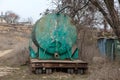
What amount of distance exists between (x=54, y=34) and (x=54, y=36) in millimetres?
91

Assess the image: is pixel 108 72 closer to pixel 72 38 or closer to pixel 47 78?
pixel 47 78

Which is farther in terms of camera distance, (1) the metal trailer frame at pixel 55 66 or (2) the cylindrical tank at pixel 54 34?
(2) the cylindrical tank at pixel 54 34

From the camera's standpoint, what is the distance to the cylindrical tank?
14.8 meters

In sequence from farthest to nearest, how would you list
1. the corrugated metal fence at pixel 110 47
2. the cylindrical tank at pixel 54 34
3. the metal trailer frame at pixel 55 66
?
the corrugated metal fence at pixel 110 47, the cylindrical tank at pixel 54 34, the metal trailer frame at pixel 55 66

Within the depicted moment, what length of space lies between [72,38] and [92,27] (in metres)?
4.41

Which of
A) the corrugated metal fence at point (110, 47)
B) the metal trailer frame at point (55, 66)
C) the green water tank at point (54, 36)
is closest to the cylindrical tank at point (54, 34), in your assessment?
the green water tank at point (54, 36)

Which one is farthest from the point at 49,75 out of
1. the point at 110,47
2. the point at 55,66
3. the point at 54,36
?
the point at 110,47

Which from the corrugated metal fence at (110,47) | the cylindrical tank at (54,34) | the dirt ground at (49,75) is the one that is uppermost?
the cylindrical tank at (54,34)

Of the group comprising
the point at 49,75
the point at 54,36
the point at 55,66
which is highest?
the point at 54,36

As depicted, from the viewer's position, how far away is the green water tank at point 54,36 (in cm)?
1478

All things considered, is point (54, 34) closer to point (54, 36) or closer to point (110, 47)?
point (54, 36)

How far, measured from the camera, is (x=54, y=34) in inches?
586

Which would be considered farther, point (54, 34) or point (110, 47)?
point (110, 47)

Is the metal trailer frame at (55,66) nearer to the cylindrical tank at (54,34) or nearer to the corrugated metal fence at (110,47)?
the cylindrical tank at (54,34)
